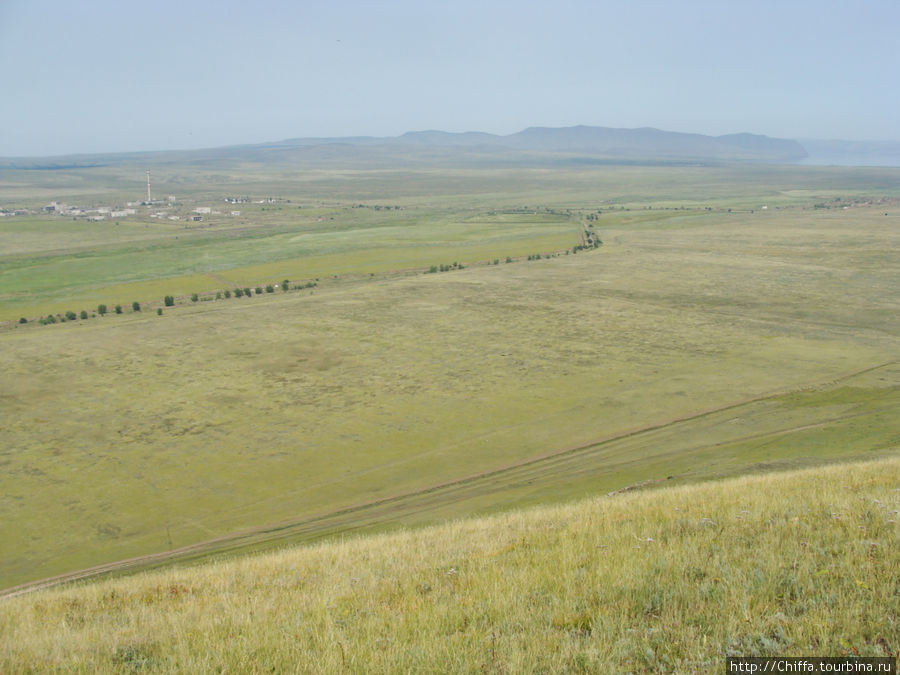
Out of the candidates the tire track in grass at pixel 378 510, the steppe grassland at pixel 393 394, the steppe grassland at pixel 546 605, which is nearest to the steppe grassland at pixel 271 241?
the steppe grassland at pixel 393 394

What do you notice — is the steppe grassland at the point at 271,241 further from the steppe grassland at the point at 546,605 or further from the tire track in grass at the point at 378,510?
the steppe grassland at the point at 546,605

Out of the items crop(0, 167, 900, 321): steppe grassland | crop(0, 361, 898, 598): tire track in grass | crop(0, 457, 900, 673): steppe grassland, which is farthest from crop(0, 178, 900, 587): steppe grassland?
crop(0, 167, 900, 321): steppe grassland

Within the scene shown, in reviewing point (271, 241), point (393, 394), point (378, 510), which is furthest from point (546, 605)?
point (271, 241)

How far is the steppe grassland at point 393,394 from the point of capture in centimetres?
2247

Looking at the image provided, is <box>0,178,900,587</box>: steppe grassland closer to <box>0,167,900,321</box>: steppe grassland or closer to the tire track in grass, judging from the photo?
the tire track in grass

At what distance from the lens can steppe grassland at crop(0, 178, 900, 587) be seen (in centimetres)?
2247

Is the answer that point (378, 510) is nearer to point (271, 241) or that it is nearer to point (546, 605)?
point (546, 605)

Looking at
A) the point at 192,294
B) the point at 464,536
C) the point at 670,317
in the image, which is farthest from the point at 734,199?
the point at 464,536

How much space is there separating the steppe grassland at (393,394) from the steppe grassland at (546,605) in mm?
10558

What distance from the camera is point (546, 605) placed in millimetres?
6656

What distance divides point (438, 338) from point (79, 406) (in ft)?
66.6

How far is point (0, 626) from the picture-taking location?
8586mm

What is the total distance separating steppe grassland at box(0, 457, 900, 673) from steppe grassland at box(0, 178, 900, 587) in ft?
34.6

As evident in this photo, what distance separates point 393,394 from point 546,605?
2647 cm
